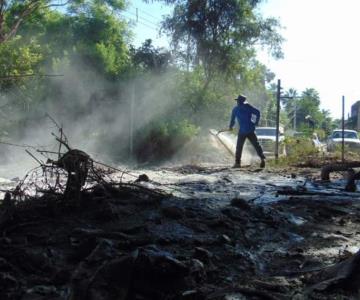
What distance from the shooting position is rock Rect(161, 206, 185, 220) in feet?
15.9

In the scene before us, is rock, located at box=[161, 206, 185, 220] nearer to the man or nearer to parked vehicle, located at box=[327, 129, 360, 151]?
the man

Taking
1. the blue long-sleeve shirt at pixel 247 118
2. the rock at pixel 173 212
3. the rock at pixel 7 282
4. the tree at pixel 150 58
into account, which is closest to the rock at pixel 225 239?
the rock at pixel 173 212

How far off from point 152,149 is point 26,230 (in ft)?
33.0

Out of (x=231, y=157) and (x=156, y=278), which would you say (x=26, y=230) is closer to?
(x=156, y=278)

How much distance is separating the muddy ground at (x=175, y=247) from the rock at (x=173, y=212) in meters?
0.01

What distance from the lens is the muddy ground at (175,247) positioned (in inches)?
121

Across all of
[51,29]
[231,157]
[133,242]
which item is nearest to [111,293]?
[133,242]

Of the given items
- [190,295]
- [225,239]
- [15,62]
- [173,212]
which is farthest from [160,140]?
[190,295]

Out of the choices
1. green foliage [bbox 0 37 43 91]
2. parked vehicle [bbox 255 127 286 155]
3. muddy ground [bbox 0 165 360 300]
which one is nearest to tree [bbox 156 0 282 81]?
parked vehicle [bbox 255 127 286 155]

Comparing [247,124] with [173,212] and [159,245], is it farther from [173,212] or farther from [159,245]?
[159,245]

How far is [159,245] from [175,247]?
0.44ft

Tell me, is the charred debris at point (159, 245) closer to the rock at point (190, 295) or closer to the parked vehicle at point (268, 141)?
the rock at point (190, 295)

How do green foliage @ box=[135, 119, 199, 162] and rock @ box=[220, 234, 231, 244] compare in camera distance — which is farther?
green foliage @ box=[135, 119, 199, 162]

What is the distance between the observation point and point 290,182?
8648mm
